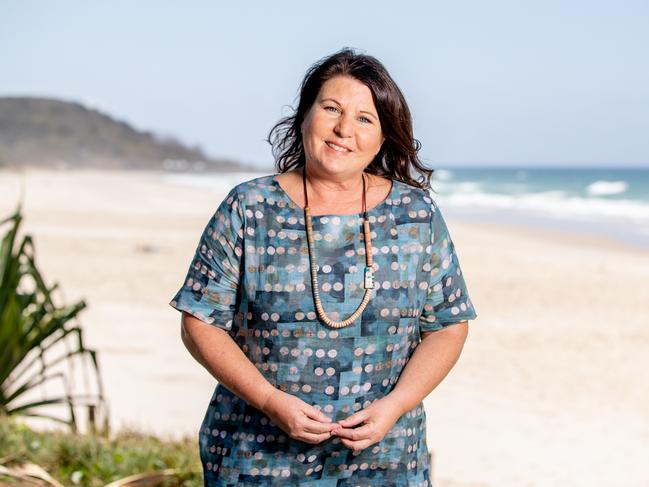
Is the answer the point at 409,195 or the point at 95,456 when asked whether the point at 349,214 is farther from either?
the point at 95,456

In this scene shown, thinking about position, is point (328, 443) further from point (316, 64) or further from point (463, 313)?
point (316, 64)

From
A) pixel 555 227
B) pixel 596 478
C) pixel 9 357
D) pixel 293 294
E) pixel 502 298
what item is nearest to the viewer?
pixel 293 294

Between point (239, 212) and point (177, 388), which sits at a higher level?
point (239, 212)

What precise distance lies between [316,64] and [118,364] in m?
5.61

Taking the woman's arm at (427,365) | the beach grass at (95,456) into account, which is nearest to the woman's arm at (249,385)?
the woman's arm at (427,365)

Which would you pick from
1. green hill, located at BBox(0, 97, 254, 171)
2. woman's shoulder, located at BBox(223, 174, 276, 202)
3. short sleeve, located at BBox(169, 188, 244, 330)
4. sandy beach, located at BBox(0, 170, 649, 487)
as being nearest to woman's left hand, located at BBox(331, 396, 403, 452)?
short sleeve, located at BBox(169, 188, 244, 330)

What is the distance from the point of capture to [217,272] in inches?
74.4

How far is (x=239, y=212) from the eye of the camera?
1903mm

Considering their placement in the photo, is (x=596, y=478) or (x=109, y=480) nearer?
(x=109, y=480)

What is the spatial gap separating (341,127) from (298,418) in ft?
1.83

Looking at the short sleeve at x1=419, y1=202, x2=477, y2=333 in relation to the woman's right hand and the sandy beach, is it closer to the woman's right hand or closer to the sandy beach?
the woman's right hand

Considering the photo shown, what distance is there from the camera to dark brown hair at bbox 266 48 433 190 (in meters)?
1.96

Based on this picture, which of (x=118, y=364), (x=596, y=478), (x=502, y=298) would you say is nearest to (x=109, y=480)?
(x=596, y=478)

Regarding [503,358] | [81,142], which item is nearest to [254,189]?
[503,358]
